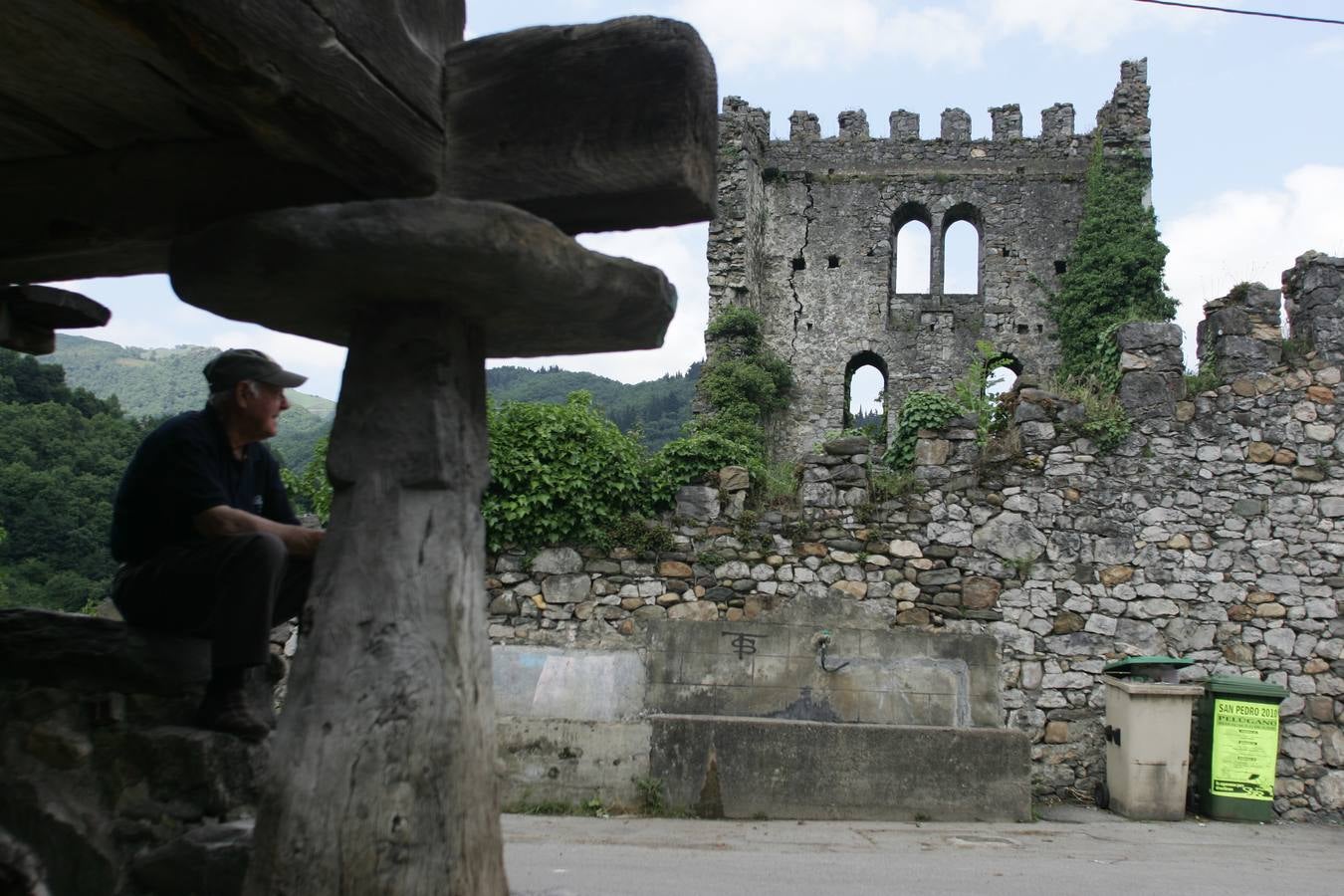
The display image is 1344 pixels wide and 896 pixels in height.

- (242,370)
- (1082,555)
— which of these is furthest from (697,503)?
(242,370)

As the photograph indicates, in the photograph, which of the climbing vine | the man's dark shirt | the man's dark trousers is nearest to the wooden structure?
the man's dark trousers

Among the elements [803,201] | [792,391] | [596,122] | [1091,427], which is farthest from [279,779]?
[803,201]

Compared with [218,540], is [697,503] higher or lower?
higher

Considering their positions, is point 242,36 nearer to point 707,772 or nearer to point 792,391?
point 707,772

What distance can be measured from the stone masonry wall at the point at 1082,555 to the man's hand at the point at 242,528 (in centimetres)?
724

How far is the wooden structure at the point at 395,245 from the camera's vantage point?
8.95 ft

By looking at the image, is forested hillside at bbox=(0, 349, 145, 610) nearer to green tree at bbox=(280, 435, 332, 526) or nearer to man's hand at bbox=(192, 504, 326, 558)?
green tree at bbox=(280, 435, 332, 526)

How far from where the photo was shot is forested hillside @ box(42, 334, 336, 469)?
198 feet

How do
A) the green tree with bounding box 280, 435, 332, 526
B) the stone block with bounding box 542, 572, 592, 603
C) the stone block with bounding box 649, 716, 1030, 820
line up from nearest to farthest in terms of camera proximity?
the stone block with bounding box 649, 716, 1030, 820
the stone block with bounding box 542, 572, 592, 603
the green tree with bounding box 280, 435, 332, 526

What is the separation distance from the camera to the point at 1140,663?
33.2 ft

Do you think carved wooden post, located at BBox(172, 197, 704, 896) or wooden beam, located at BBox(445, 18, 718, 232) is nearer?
carved wooden post, located at BBox(172, 197, 704, 896)

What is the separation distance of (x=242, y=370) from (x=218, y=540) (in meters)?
0.55

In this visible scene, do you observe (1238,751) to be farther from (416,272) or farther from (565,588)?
(416,272)

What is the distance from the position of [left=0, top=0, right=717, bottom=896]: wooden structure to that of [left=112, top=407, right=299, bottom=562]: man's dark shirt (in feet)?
1.59
